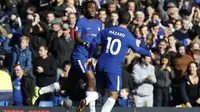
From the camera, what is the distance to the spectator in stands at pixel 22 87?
1989 centimetres

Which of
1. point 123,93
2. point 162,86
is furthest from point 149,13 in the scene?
point 123,93

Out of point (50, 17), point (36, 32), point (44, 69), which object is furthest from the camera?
point (50, 17)

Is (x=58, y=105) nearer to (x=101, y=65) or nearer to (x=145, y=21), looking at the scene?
(x=101, y=65)

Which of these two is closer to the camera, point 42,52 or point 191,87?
point 191,87

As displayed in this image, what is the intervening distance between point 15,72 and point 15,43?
2044 mm

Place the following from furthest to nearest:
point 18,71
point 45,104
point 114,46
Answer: point 18,71 < point 45,104 < point 114,46

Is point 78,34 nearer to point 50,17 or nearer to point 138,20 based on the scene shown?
point 50,17

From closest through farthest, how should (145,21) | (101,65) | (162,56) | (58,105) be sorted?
1. (101,65)
2. (58,105)
3. (162,56)
4. (145,21)

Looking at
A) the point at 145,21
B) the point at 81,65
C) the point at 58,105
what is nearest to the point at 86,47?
the point at 81,65

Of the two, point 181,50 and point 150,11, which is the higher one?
point 150,11

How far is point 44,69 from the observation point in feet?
68.3

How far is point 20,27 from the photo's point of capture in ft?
74.3

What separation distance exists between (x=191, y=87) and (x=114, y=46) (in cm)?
412

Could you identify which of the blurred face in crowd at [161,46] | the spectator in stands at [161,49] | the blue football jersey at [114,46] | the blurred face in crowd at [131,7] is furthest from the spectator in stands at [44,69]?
the blue football jersey at [114,46]
